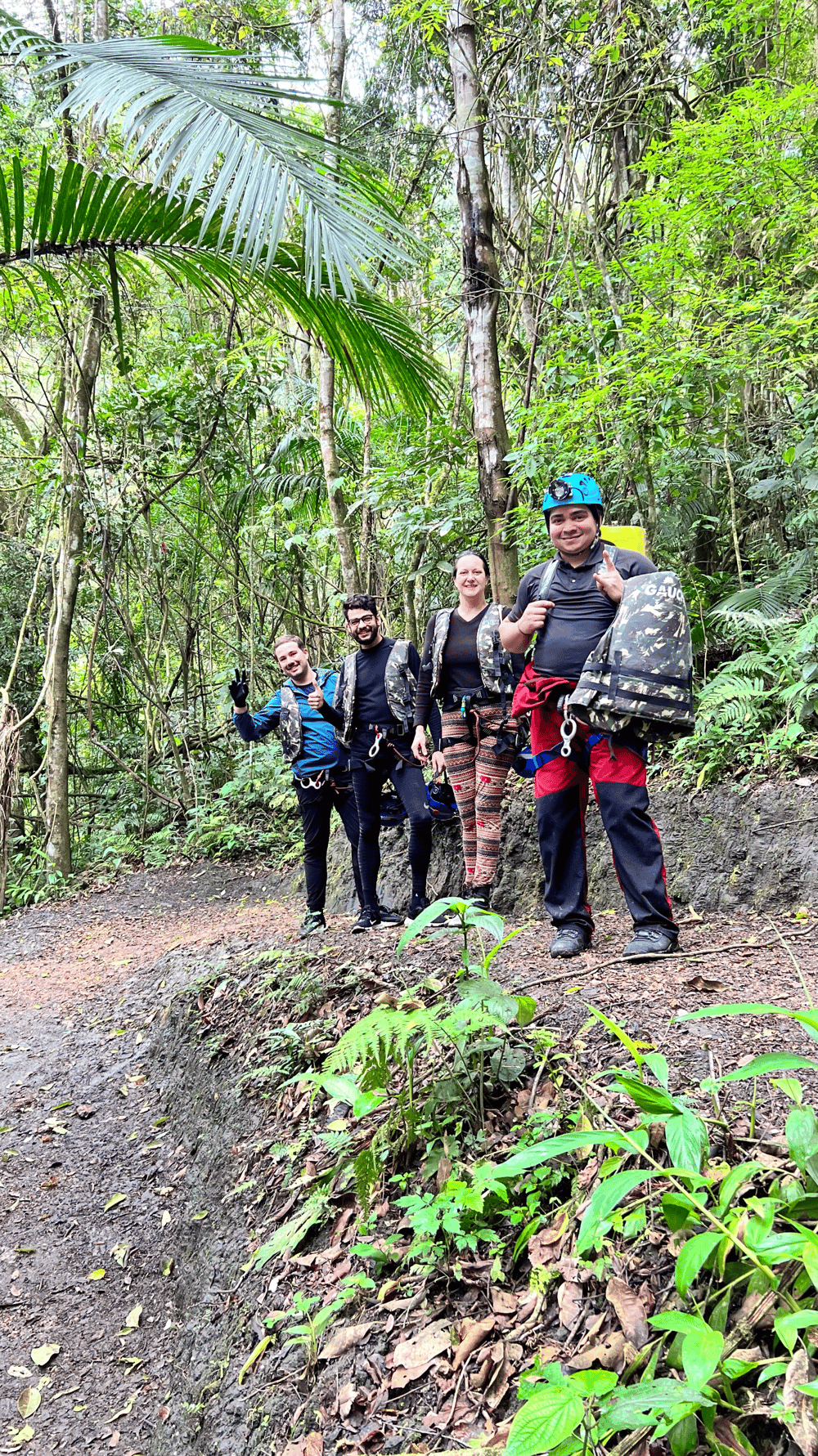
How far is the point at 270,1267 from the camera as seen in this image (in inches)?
120

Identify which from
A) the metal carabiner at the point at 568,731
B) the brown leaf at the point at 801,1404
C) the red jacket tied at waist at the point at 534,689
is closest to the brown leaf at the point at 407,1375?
the brown leaf at the point at 801,1404

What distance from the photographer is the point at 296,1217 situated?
305 cm

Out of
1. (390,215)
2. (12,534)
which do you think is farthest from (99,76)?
(12,534)

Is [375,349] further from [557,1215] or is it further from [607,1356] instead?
[607,1356]

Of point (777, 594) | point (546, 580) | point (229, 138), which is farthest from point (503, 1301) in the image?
point (777, 594)

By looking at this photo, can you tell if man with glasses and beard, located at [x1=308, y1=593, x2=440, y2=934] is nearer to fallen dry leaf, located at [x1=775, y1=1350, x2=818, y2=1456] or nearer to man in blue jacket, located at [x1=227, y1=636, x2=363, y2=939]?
man in blue jacket, located at [x1=227, y1=636, x2=363, y2=939]

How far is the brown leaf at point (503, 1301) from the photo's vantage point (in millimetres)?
2188

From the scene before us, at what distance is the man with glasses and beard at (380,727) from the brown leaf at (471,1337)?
330 centimetres

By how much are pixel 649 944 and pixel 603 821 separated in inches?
24.4

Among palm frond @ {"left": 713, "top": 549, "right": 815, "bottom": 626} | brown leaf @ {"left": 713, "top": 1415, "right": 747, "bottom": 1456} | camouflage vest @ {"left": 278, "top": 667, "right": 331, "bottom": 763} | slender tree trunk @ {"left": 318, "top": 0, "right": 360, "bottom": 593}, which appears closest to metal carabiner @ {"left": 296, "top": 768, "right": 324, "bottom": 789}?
camouflage vest @ {"left": 278, "top": 667, "right": 331, "bottom": 763}

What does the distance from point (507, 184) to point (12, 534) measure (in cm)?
961

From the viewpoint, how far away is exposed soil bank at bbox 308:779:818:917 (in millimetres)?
5105

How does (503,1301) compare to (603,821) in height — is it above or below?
below

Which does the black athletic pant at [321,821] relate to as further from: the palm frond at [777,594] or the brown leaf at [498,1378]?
the brown leaf at [498,1378]
